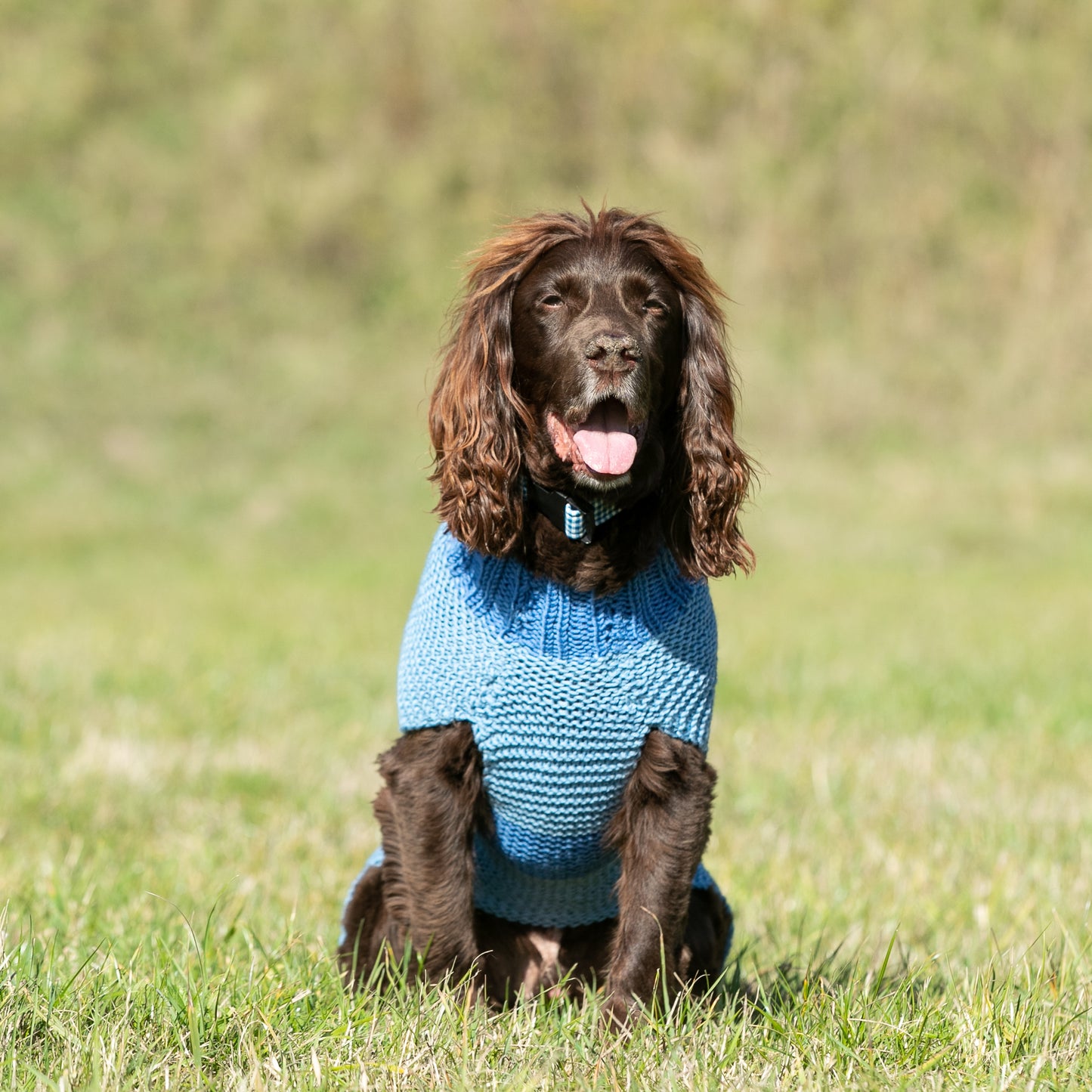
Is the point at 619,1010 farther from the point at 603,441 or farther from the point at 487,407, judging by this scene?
the point at 487,407

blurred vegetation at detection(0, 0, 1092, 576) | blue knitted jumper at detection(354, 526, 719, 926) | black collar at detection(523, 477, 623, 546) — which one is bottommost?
blue knitted jumper at detection(354, 526, 719, 926)

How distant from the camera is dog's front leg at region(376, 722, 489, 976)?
122 inches

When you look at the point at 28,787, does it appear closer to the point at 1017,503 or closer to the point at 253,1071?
the point at 253,1071

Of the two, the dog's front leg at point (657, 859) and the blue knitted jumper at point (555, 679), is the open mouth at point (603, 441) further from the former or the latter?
the dog's front leg at point (657, 859)

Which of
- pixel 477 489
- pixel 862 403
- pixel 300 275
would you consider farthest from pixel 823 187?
pixel 477 489

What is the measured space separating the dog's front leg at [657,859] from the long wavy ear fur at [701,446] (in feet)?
1.38

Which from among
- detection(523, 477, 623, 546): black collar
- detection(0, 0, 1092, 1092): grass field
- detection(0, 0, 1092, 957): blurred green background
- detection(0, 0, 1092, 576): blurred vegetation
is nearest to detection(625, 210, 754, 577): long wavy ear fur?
detection(523, 477, 623, 546): black collar

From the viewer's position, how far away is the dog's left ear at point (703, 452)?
321 cm

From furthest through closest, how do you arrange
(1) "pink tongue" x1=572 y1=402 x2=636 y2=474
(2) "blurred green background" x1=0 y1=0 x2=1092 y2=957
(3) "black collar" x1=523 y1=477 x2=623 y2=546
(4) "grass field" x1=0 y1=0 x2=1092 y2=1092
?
(2) "blurred green background" x1=0 y1=0 x2=1092 y2=957 → (4) "grass field" x1=0 y1=0 x2=1092 y2=1092 → (3) "black collar" x1=523 y1=477 x2=623 y2=546 → (1) "pink tongue" x1=572 y1=402 x2=636 y2=474

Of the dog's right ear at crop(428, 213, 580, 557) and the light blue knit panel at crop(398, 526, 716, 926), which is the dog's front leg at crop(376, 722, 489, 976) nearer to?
the light blue knit panel at crop(398, 526, 716, 926)

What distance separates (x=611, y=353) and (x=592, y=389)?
3.4 inches

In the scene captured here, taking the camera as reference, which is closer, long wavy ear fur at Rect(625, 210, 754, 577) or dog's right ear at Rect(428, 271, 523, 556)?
dog's right ear at Rect(428, 271, 523, 556)

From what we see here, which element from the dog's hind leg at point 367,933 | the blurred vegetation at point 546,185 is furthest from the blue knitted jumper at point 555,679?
the blurred vegetation at point 546,185

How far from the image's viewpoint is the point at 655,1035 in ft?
9.25
